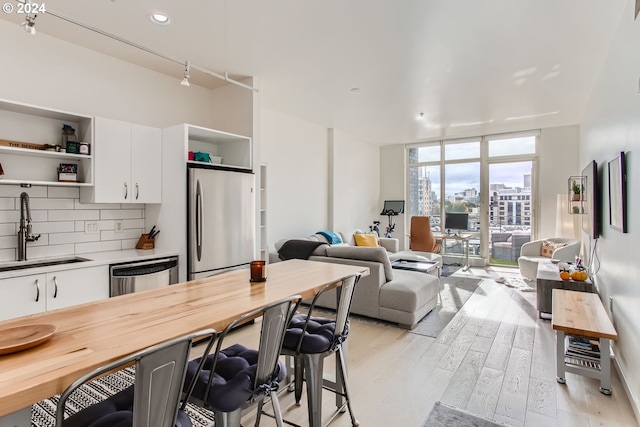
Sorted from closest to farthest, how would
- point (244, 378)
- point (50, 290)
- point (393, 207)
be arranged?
point (244, 378) → point (50, 290) → point (393, 207)

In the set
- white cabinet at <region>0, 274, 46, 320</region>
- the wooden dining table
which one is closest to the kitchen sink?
white cabinet at <region>0, 274, 46, 320</region>

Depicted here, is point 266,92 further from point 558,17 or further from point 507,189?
point 507,189

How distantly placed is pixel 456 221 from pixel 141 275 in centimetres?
670

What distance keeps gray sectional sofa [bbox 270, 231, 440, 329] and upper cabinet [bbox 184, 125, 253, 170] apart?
1.45 metres

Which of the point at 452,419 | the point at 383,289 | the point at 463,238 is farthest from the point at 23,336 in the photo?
the point at 463,238

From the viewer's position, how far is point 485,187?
767cm

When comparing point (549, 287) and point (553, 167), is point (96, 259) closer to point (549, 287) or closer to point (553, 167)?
point (549, 287)

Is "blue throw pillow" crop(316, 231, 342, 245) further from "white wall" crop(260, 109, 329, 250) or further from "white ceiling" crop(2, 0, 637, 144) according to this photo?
"white ceiling" crop(2, 0, 637, 144)

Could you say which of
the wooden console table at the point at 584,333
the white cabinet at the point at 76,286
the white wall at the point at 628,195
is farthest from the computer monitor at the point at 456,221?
the white cabinet at the point at 76,286

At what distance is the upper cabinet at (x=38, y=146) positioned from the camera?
8.99 ft

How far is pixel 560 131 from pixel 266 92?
231 inches

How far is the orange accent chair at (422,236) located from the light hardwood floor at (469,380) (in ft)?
9.66

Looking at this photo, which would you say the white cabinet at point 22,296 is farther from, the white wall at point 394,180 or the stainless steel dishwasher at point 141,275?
the white wall at point 394,180

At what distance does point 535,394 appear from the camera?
2.46 m
